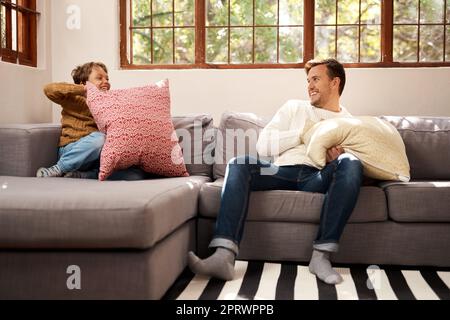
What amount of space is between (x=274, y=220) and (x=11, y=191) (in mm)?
1186

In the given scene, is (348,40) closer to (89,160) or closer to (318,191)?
(318,191)

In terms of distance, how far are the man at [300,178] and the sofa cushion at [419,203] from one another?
241mm

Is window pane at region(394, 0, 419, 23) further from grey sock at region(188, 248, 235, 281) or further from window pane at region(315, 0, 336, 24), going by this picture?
grey sock at region(188, 248, 235, 281)

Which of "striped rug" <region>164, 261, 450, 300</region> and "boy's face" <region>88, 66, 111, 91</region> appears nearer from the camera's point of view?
"striped rug" <region>164, 261, 450, 300</region>

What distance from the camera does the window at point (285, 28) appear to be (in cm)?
404

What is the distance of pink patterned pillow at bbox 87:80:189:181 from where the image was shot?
291 cm

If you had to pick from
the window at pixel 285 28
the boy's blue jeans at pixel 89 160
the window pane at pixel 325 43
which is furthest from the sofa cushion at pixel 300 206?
the window pane at pixel 325 43

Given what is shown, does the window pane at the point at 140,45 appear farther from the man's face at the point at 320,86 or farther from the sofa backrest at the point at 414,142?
the man's face at the point at 320,86

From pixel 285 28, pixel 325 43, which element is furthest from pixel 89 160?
pixel 325 43

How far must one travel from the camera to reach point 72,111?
3201mm

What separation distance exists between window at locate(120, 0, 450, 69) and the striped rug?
1.67m

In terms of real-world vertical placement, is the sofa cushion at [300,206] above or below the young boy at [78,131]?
below

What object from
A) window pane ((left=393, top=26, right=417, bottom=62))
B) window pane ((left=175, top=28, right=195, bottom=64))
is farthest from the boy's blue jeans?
window pane ((left=393, top=26, right=417, bottom=62))

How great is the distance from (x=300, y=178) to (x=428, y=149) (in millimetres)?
867
